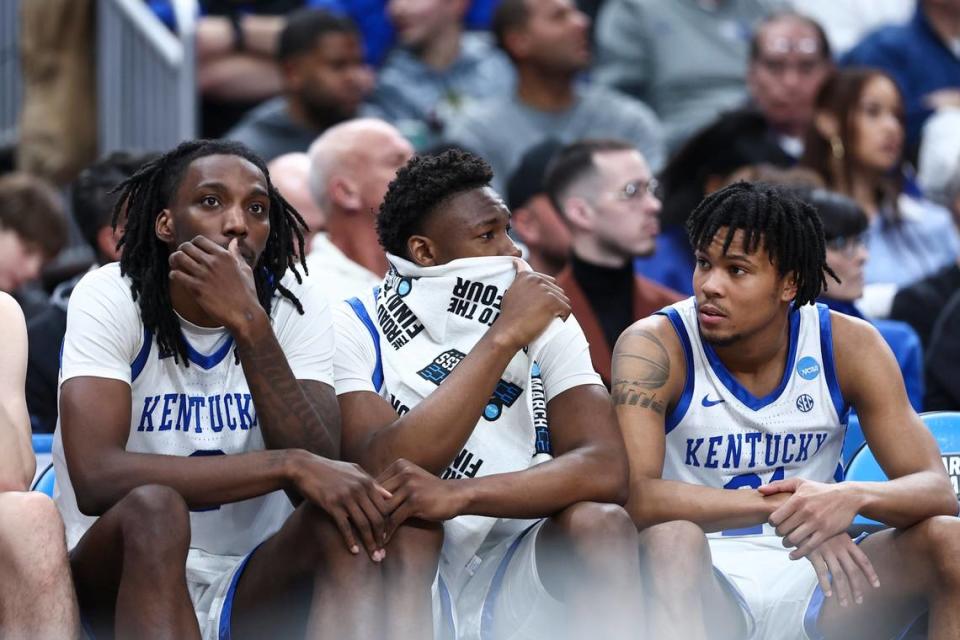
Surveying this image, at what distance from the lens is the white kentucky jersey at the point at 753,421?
428 centimetres

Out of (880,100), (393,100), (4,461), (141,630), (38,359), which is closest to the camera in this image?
(141,630)

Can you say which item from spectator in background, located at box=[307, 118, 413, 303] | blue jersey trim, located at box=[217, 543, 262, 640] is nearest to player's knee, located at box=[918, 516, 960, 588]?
blue jersey trim, located at box=[217, 543, 262, 640]

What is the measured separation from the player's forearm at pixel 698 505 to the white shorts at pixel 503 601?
275 millimetres

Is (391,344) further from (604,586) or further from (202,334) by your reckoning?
(604,586)

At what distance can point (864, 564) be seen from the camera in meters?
3.93

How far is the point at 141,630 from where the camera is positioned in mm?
3523

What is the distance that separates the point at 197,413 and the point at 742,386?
149cm

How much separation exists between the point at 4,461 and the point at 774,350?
6.77ft

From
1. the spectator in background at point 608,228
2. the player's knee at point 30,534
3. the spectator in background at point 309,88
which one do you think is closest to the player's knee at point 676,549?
the player's knee at point 30,534

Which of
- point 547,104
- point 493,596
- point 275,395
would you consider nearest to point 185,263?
point 275,395

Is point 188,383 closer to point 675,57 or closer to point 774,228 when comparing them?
point 774,228

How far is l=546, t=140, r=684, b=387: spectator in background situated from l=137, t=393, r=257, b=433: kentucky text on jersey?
217 centimetres

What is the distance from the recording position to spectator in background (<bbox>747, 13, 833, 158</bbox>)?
8266 mm

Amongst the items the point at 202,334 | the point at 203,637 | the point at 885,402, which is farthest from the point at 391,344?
the point at 885,402
